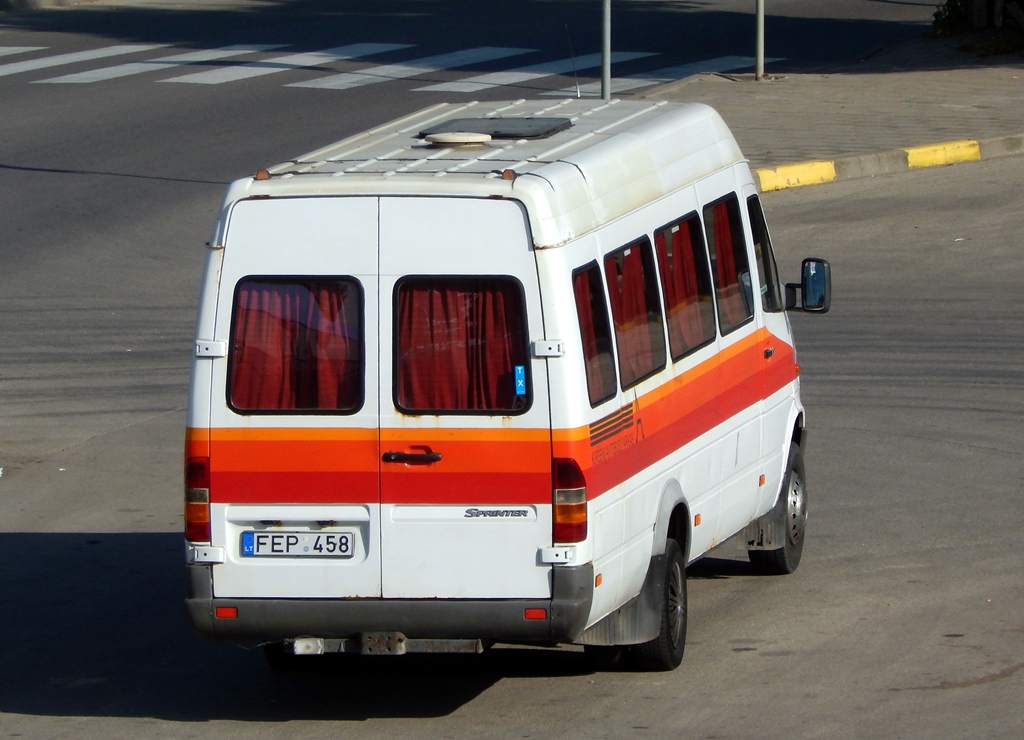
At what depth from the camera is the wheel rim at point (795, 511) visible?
8758 mm

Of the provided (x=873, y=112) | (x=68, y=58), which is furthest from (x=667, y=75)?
(x=68, y=58)

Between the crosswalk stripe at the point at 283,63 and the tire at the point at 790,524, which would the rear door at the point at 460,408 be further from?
the crosswalk stripe at the point at 283,63

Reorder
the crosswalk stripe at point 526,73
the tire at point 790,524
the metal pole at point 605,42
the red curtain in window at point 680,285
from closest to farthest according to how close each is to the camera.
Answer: the red curtain in window at point 680,285 → the tire at point 790,524 → the metal pole at point 605,42 → the crosswalk stripe at point 526,73

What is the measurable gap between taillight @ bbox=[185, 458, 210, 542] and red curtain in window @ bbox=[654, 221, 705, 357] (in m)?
1.96

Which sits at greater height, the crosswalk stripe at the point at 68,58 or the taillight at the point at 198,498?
the crosswalk stripe at the point at 68,58

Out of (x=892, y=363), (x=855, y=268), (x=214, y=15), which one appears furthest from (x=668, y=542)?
(x=214, y=15)

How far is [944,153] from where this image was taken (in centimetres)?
1983

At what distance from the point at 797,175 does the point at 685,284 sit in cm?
1154

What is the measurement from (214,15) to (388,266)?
92.7 ft

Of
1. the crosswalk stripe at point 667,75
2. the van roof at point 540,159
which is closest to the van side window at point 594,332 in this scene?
the van roof at point 540,159

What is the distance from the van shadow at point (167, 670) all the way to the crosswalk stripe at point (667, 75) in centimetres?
1562

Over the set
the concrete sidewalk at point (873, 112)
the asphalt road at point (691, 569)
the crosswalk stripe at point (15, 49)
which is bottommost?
the asphalt road at point (691, 569)

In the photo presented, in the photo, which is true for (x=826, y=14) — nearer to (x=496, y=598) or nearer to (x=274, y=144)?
(x=274, y=144)

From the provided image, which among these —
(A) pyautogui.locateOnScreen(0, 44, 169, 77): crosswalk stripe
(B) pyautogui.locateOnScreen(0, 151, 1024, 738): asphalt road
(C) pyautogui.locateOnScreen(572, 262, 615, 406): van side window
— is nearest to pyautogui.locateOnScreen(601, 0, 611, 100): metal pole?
(B) pyautogui.locateOnScreen(0, 151, 1024, 738): asphalt road
